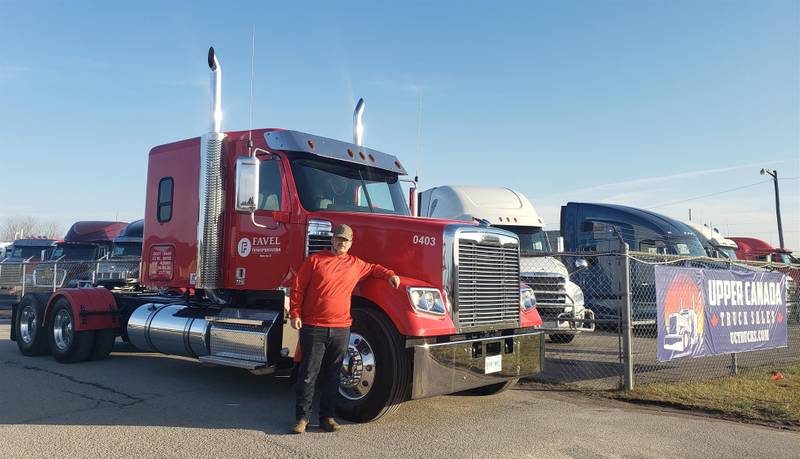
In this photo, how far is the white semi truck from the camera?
1104cm

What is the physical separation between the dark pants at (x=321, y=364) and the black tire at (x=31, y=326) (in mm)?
6473

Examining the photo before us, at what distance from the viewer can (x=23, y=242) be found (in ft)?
76.2

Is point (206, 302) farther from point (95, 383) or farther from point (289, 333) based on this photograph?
point (289, 333)

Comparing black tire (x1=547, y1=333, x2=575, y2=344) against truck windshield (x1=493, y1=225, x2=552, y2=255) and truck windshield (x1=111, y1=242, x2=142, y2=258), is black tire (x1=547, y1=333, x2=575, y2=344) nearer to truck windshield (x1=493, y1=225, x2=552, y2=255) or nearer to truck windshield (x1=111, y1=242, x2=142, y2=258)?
→ truck windshield (x1=493, y1=225, x2=552, y2=255)

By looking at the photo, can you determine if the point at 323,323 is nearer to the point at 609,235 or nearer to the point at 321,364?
the point at 321,364

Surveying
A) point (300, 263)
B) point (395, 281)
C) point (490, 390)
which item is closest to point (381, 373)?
point (395, 281)

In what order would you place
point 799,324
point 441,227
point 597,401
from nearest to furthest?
point 441,227 < point 597,401 < point 799,324

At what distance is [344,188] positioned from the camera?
748cm

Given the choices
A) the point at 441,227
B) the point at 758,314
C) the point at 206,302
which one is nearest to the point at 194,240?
Answer: the point at 206,302

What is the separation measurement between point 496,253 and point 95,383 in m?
5.13

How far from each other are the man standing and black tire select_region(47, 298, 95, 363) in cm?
526

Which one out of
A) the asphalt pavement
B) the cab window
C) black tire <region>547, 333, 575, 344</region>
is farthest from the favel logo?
black tire <region>547, 333, 575, 344</region>

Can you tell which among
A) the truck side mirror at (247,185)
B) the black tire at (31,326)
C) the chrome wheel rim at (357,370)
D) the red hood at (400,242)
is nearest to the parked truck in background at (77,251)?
the black tire at (31,326)

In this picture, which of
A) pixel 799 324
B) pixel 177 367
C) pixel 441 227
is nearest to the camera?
pixel 441 227
